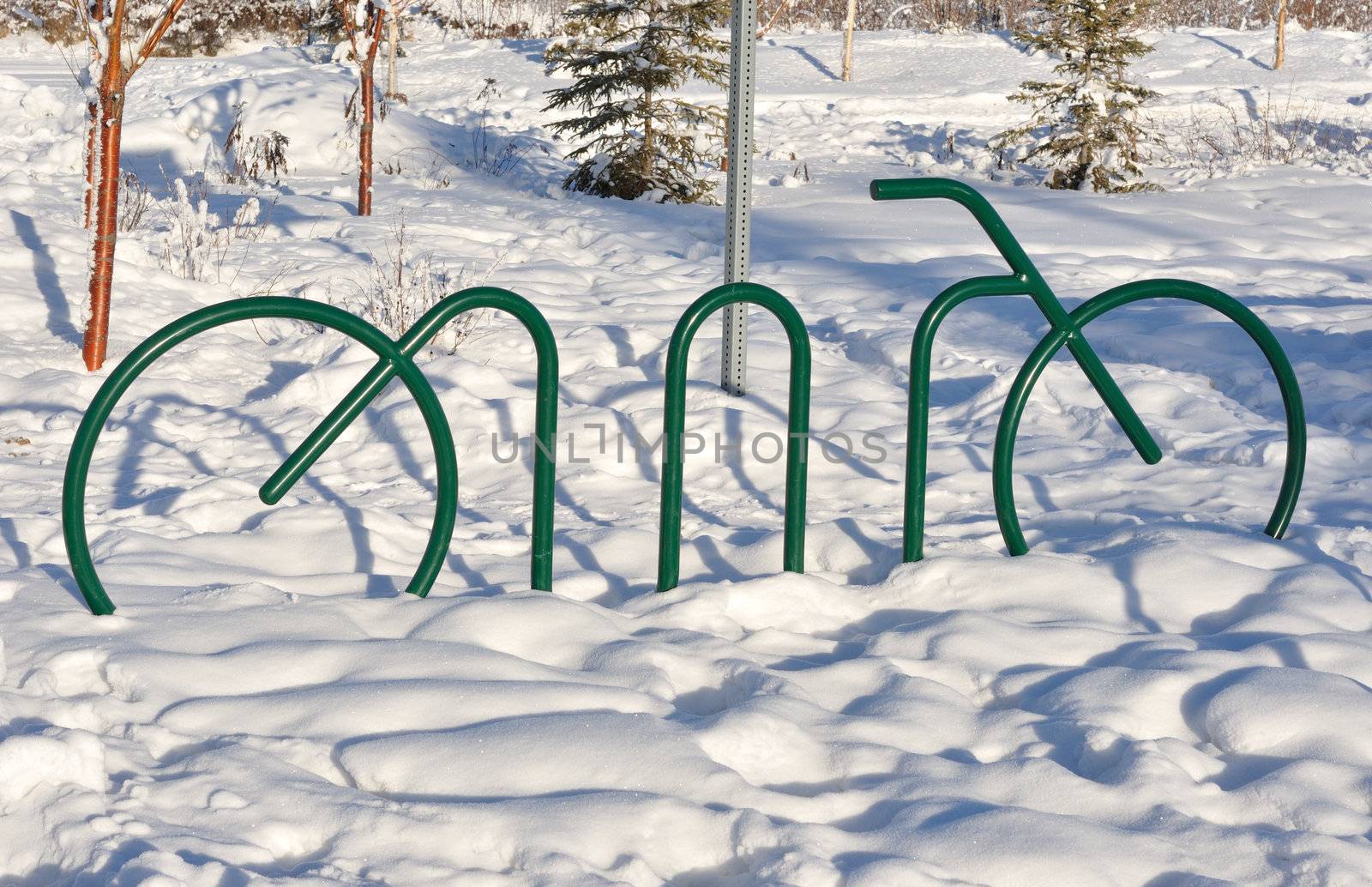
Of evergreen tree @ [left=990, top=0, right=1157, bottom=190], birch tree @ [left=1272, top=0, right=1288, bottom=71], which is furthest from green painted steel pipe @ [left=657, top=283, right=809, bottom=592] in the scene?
birch tree @ [left=1272, top=0, right=1288, bottom=71]

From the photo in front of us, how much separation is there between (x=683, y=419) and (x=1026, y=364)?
0.90 metres

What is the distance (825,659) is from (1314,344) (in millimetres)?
3594

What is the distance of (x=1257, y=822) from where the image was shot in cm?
206

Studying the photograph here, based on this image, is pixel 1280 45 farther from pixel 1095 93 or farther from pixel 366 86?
pixel 366 86

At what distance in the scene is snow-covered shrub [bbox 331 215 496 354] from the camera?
5.21 meters

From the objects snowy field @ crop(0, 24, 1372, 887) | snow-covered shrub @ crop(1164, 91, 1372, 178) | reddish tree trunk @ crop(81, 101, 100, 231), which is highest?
snow-covered shrub @ crop(1164, 91, 1372, 178)

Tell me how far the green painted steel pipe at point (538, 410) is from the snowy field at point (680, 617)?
160 mm

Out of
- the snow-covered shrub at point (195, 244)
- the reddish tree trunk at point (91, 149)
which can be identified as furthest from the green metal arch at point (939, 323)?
the snow-covered shrub at point (195, 244)

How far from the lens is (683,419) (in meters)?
2.99

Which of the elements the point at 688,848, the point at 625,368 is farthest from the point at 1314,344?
the point at 688,848

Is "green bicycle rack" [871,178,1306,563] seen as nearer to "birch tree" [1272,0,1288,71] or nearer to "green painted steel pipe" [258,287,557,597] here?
"green painted steel pipe" [258,287,557,597]

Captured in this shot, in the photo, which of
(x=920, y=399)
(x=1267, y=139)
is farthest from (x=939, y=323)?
(x=1267, y=139)

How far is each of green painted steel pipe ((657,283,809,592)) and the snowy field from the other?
0.44 feet

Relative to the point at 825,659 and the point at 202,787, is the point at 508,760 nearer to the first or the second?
the point at 202,787
